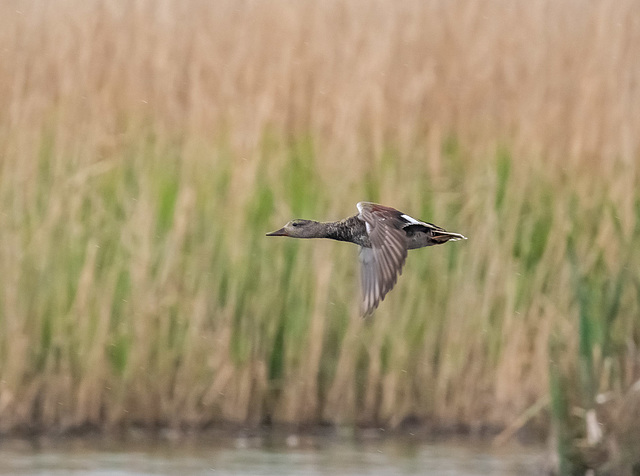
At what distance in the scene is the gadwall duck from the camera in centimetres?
277

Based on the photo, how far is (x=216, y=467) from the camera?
4648 mm

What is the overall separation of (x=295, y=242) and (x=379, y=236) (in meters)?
1.87

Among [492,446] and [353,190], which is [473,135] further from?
[492,446]

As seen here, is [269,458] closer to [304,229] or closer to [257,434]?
[257,434]

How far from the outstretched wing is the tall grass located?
158cm

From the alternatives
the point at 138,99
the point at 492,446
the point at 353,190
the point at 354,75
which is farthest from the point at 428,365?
the point at 138,99

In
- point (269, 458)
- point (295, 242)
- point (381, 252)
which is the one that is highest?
point (295, 242)

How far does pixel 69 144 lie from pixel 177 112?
441 mm

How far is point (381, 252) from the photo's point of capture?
2.84m

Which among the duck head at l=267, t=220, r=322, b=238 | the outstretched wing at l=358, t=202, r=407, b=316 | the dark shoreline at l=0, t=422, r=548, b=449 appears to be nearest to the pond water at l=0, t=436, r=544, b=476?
the dark shoreline at l=0, t=422, r=548, b=449

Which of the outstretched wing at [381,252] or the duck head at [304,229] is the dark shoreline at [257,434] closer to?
the duck head at [304,229]

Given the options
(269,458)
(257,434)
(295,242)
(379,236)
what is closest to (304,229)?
(379,236)

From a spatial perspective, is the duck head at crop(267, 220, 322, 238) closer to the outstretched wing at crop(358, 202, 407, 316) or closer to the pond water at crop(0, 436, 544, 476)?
the outstretched wing at crop(358, 202, 407, 316)

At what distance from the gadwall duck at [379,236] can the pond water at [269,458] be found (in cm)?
149
